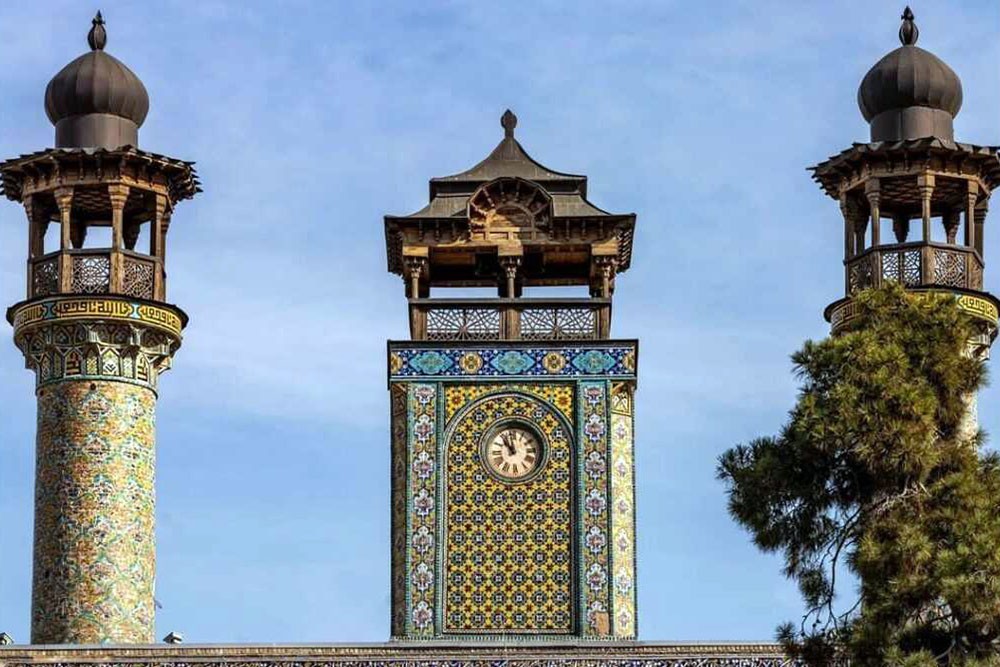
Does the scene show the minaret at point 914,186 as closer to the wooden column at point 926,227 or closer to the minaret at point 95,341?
the wooden column at point 926,227

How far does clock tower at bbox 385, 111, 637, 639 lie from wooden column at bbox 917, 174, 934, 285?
3.47 m

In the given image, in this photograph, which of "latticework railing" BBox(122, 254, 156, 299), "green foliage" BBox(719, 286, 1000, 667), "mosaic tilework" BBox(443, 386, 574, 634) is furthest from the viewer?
"latticework railing" BBox(122, 254, 156, 299)

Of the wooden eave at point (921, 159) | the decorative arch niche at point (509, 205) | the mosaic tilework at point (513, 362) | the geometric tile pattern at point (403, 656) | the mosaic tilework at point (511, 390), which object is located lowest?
the geometric tile pattern at point (403, 656)

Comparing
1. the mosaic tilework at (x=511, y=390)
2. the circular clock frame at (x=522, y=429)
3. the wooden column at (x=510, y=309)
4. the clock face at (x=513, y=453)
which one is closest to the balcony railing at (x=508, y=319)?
the wooden column at (x=510, y=309)

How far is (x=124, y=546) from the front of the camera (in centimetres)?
3534

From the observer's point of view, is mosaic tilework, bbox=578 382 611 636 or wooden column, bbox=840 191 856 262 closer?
mosaic tilework, bbox=578 382 611 636

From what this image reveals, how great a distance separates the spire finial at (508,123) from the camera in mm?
37344

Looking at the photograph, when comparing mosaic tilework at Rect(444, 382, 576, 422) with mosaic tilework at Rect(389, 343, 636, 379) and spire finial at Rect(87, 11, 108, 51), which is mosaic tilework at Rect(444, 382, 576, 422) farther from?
spire finial at Rect(87, 11, 108, 51)

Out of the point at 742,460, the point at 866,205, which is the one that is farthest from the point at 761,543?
the point at 866,205

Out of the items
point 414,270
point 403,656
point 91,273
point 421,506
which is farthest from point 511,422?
point 91,273

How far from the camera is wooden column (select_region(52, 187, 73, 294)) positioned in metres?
36.5

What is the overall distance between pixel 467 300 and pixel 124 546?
191 inches

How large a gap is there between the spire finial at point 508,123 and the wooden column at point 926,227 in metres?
4.84

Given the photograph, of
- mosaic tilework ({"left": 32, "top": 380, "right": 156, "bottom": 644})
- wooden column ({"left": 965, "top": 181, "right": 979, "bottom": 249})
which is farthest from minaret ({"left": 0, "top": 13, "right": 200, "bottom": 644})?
wooden column ({"left": 965, "top": 181, "right": 979, "bottom": 249})
